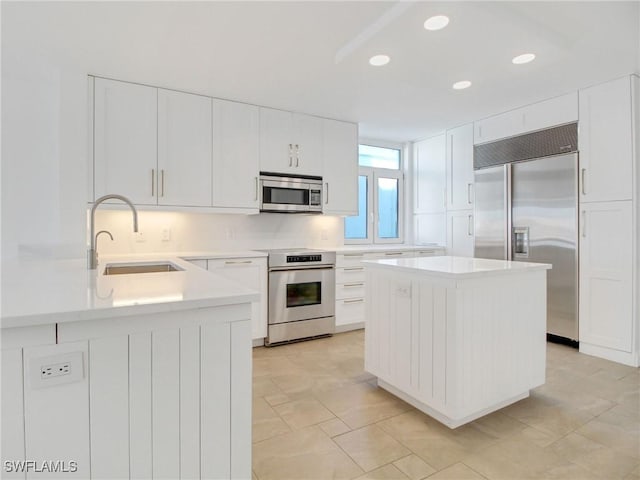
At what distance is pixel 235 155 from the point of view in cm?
358

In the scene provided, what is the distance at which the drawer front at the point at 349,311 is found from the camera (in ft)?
13.0

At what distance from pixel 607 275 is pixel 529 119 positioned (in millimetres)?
1657

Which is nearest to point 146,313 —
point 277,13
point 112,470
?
point 112,470

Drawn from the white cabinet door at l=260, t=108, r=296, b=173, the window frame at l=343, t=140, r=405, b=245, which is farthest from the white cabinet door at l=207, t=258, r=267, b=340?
the window frame at l=343, t=140, r=405, b=245

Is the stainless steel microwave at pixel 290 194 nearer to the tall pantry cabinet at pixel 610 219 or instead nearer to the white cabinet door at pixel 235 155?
the white cabinet door at pixel 235 155

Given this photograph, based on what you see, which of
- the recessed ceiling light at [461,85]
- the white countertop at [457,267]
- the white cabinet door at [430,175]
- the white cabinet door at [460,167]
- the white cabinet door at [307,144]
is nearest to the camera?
the white countertop at [457,267]

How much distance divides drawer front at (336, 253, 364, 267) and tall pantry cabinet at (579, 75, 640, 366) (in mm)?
2073

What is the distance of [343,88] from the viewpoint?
325cm

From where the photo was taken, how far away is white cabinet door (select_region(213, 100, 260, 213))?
350 centimetres

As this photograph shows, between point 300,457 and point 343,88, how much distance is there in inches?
111

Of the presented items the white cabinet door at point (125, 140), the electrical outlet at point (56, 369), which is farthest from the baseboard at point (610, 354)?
the white cabinet door at point (125, 140)

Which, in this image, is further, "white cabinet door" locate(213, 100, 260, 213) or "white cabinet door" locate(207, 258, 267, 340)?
"white cabinet door" locate(213, 100, 260, 213)

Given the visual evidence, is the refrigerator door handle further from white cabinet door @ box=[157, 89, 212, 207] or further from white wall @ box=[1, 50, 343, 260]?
white wall @ box=[1, 50, 343, 260]

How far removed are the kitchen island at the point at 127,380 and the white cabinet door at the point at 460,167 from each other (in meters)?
3.86
